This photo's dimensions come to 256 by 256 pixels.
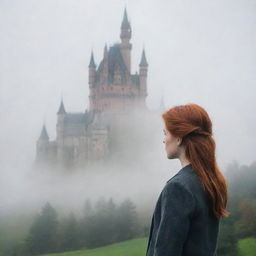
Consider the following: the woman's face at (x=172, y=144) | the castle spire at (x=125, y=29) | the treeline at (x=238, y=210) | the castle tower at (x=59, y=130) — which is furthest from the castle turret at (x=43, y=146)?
the woman's face at (x=172, y=144)

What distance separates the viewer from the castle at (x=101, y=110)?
11242 millimetres

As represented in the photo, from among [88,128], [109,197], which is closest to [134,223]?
[109,197]

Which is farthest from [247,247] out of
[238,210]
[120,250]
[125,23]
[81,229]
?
[125,23]

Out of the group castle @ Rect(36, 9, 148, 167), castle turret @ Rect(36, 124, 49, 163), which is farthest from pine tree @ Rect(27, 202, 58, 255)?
castle @ Rect(36, 9, 148, 167)

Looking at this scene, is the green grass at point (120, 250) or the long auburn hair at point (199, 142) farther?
the green grass at point (120, 250)

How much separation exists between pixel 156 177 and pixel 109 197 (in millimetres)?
1315

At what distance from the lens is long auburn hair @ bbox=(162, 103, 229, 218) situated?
140 centimetres

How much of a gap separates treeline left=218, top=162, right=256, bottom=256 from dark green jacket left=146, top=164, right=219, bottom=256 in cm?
784

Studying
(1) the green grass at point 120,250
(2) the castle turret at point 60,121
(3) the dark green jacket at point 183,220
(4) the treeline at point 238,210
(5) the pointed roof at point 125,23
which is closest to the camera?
(3) the dark green jacket at point 183,220

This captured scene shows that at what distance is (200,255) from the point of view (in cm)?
139

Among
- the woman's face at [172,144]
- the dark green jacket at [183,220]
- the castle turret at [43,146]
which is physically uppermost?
the castle turret at [43,146]

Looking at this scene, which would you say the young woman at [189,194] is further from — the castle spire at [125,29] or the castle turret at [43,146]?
the castle spire at [125,29]

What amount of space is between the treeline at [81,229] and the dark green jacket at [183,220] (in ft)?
29.9

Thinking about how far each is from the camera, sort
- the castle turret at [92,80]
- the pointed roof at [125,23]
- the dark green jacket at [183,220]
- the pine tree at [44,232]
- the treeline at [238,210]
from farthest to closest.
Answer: the pointed roof at [125,23], the castle turret at [92,80], the pine tree at [44,232], the treeline at [238,210], the dark green jacket at [183,220]
